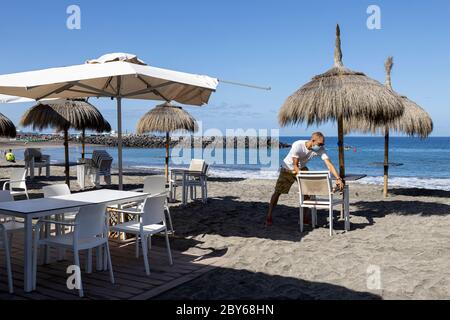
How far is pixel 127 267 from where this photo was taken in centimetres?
440

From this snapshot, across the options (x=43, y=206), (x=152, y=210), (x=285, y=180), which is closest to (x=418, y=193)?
(x=285, y=180)

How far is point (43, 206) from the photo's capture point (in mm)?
3965

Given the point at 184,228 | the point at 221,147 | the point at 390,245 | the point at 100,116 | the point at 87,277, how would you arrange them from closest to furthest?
the point at 87,277 → the point at 390,245 → the point at 184,228 → the point at 100,116 → the point at 221,147

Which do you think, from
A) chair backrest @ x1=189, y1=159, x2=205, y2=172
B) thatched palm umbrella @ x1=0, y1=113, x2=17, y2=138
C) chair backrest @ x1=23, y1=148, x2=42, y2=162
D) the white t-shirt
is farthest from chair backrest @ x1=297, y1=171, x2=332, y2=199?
thatched palm umbrella @ x1=0, y1=113, x2=17, y2=138

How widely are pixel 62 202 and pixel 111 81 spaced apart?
271cm

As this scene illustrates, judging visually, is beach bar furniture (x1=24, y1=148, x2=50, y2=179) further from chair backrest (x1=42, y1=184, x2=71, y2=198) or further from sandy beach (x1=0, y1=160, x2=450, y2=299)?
chair backrest (x1=42, y1=184, x2=71, y2=198)

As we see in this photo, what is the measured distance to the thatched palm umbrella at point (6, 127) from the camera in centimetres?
1298

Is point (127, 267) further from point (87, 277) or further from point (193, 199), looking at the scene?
point (193, 199)

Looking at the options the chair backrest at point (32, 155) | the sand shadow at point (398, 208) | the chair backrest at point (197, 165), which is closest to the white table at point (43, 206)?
the chair backrest at point (197, 165)

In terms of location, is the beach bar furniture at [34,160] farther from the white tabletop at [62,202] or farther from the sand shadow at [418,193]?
the sand shadow at [418,193]

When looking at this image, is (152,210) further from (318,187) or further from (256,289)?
(318,187)

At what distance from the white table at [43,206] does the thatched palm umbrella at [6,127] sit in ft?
31.1

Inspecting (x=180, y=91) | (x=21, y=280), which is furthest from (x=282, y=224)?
(x=21, y=280)
